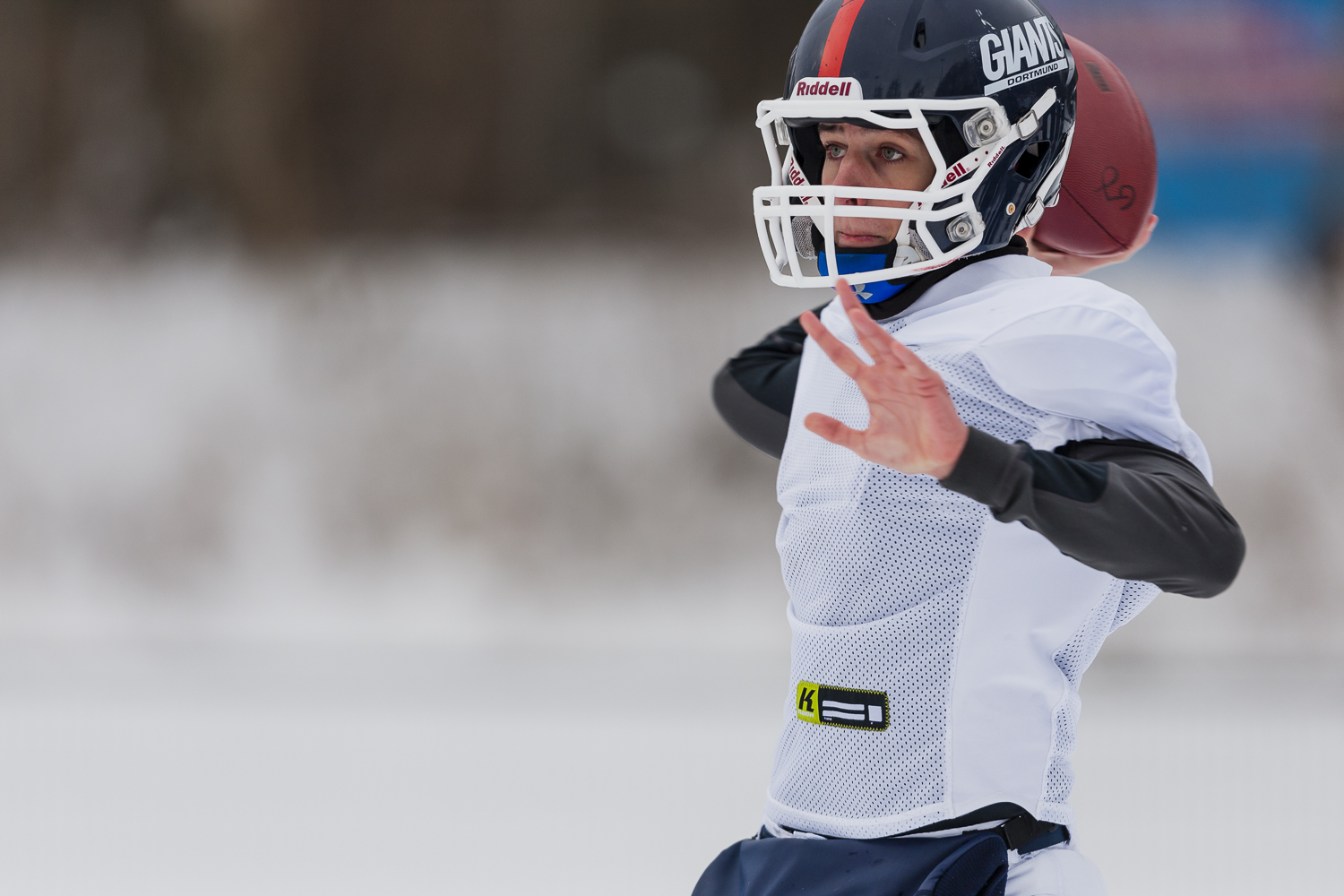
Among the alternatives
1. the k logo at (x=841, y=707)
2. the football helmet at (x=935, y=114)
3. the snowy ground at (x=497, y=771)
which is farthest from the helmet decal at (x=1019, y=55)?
the snowy ground at (x=497, y=771)

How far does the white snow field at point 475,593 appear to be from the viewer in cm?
300

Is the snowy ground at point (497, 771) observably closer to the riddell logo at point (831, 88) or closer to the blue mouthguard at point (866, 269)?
the blue mouthguard at point (866, 269)

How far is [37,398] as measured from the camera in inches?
220

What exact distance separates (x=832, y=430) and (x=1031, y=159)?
388mm

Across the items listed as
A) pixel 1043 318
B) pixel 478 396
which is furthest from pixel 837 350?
pixel 478 396

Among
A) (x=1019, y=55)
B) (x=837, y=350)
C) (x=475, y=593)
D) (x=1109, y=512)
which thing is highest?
(x=1019, y=55)

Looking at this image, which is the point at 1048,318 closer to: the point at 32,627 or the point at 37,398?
the point at 32,627

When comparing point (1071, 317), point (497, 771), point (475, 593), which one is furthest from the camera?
point (475, 593)

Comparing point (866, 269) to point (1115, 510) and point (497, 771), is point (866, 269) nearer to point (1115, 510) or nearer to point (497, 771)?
point (1115, 510)

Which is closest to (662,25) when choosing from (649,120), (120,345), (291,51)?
(649,120)

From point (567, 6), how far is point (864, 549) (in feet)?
16.1

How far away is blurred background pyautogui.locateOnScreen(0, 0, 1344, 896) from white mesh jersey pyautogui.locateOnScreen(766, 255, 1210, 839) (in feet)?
7.26

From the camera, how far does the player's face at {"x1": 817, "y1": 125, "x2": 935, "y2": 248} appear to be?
1.16m

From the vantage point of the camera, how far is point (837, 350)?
0.97m
